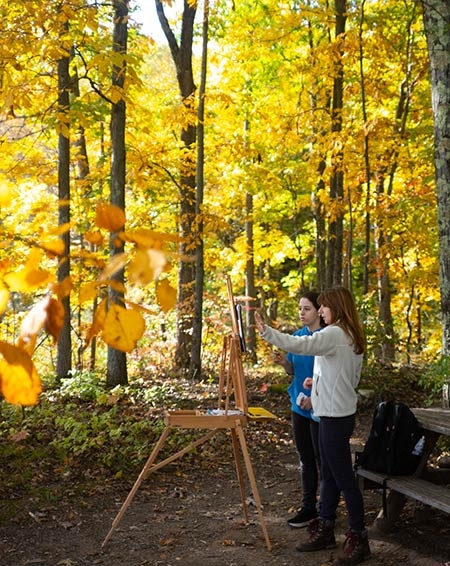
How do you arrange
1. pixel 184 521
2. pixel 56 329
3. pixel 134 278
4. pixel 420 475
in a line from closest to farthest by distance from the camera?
1. pixel 134 278
2. pixel 56 329
3. pixel 420 475
4. pixel 184 521

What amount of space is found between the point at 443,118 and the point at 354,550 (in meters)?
3.69

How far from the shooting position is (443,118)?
580 cm

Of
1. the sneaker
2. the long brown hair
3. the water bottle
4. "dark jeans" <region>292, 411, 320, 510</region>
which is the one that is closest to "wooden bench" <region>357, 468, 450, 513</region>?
the water bottle

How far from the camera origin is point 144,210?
1351cm

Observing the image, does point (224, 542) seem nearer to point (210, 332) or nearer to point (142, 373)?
point (142, 373)

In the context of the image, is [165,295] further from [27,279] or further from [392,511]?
[392,511]

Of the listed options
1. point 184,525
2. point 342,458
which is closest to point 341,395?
point 342,458

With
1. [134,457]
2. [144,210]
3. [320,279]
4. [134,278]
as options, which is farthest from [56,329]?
[144,210]

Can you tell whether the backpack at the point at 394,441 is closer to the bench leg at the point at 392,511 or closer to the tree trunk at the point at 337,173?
the bench leg at the point at 392,511

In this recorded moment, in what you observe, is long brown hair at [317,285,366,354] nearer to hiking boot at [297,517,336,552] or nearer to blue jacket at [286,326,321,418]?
blue jacket at [286,326,321,418]

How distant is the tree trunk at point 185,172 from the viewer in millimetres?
11016

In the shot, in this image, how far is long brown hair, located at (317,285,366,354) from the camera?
4145mm

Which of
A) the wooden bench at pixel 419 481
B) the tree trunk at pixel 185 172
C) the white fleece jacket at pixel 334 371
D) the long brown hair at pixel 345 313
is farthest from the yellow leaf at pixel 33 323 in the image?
the tree trunk at pixel 185 172

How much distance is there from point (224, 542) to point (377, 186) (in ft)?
31.8
